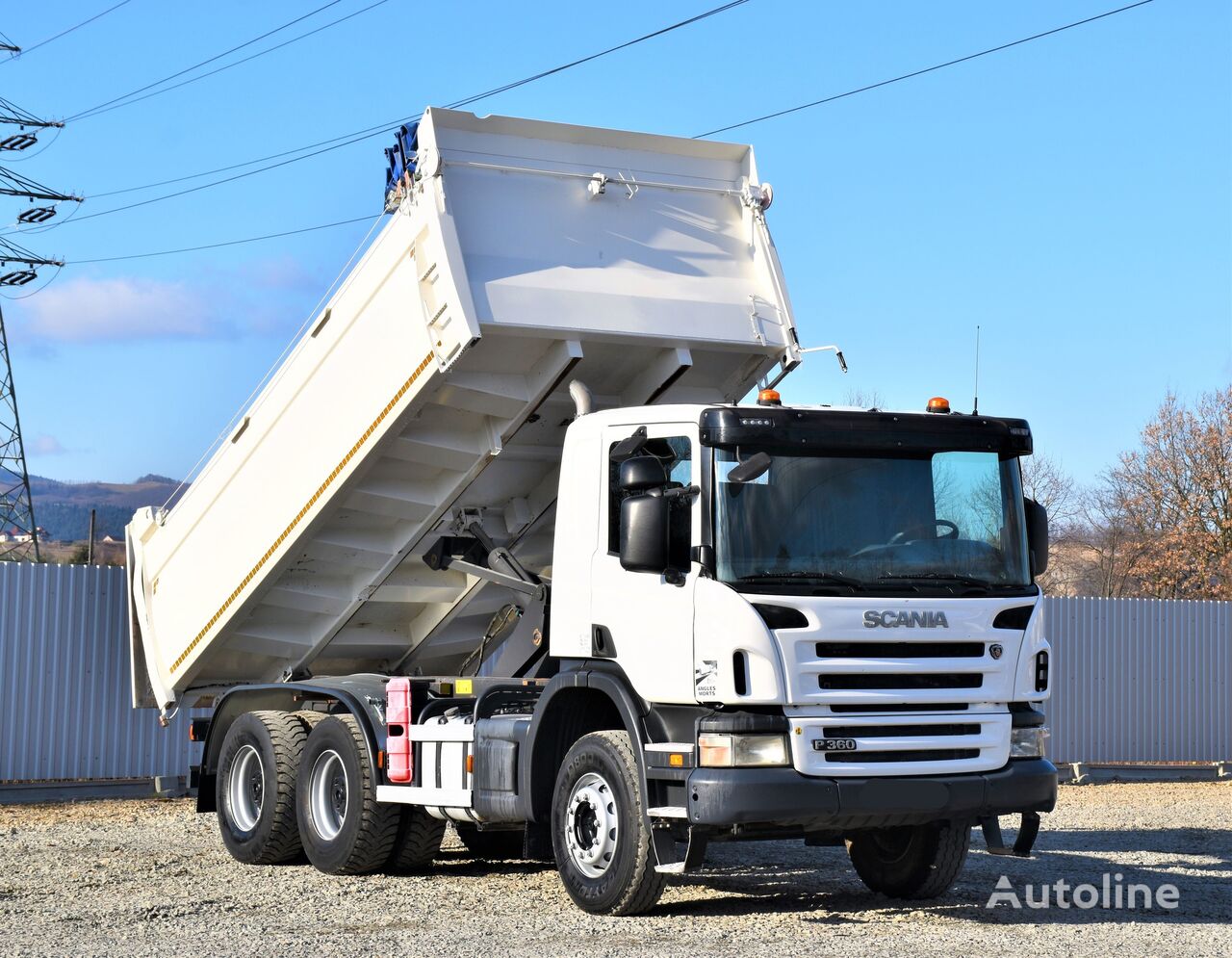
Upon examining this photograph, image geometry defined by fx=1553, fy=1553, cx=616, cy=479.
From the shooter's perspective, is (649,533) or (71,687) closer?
(649,533)

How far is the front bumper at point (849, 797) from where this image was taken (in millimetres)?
7336

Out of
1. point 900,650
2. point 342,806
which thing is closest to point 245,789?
point 342,806

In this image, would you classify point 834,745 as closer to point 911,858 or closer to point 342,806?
point 911,858

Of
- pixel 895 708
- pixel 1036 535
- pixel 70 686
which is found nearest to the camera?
pixel 895 708

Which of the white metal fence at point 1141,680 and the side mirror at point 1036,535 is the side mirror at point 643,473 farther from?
the white metal fence at point 1141,680

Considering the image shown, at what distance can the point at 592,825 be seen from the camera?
8.23 metres

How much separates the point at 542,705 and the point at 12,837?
5.54 metres

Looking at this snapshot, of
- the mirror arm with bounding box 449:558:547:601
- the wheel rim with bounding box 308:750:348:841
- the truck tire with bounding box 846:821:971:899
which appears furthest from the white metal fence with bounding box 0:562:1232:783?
the truck tire with bounding box 846:821:971:899

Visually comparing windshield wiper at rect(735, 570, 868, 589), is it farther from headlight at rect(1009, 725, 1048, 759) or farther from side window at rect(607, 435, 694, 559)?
headlight at rect(1009, 725, 1048, 759)

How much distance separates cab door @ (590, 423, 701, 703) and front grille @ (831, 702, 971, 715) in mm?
736

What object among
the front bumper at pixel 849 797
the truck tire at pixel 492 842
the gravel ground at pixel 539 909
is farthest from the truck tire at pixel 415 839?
the front bumper at pixel 849 797

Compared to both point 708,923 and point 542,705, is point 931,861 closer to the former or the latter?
point 708,923

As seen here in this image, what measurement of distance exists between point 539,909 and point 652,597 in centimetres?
202

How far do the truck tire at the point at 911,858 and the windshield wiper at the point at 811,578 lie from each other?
1776 mm
